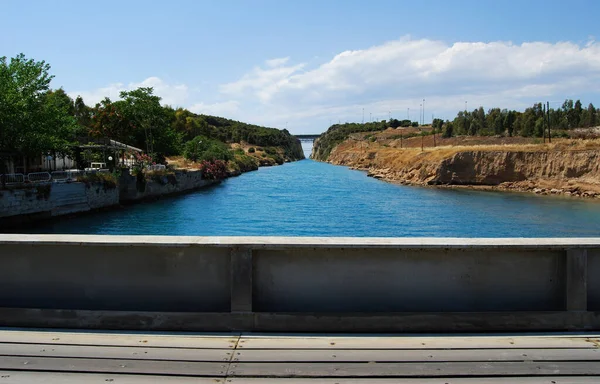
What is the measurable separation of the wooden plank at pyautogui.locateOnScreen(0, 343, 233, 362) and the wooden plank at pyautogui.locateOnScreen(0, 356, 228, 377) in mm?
79

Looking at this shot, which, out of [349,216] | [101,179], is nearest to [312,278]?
[349,216]

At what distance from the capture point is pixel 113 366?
14.5 feet

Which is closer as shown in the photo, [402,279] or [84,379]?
[84,379]

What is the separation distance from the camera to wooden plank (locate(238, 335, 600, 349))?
487cm

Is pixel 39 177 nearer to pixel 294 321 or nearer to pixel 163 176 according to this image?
pixel 163 176

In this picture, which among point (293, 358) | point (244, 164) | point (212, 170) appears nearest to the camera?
point (293, 358)

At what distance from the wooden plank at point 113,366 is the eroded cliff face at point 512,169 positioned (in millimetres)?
64535

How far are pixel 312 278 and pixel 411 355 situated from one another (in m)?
1.31

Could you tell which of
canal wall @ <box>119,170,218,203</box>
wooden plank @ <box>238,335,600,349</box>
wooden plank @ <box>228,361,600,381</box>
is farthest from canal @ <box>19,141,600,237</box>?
wooden plank @ <box>228,361,600,381</box>

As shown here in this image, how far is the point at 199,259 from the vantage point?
17.7 feet

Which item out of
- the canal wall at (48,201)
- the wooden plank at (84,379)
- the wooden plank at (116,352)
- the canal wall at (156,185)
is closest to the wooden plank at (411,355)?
the wooden plank at (116,352)

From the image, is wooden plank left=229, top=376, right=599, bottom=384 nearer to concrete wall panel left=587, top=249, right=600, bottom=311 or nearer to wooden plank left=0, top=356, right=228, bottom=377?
wooden plank left=0, top=356, right=228, bottom=377

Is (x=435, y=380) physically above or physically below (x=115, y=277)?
below

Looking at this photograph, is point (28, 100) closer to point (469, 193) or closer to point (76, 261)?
point (76, 261)
